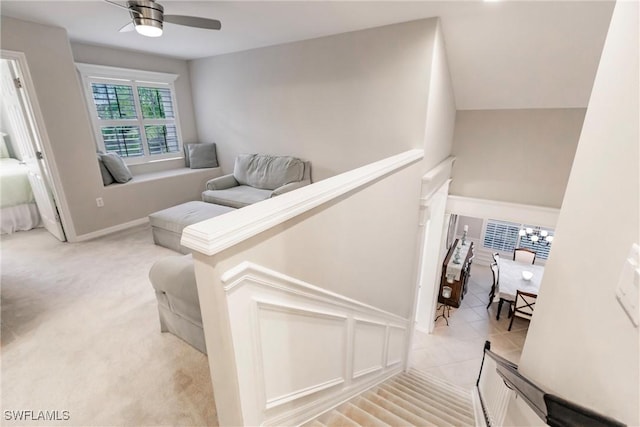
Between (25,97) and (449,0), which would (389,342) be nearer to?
(449,0)

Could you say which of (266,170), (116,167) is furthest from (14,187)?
(266,170)

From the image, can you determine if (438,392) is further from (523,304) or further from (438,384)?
(523,304)

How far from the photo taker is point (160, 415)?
1573 mm

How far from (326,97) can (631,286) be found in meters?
3.56

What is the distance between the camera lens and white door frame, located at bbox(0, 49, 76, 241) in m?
3.01

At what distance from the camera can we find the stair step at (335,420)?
1.51 meters

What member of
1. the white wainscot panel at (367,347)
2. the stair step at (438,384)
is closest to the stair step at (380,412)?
the white wainscot panel at (367,347)

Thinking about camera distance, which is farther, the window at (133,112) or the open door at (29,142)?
the window at (133,112)

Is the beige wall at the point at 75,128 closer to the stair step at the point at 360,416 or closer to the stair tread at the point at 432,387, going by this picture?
the stair step at the point at 360,416

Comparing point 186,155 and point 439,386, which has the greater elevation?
point 186,155

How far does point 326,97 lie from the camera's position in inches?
146

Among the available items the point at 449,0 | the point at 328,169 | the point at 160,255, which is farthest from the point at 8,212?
the point at 449,0

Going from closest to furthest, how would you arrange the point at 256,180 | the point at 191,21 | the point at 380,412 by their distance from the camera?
the point at 380,412 < the point at 191,21 < the point at 256,180

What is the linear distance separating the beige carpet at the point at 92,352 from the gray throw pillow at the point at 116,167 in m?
1.36
